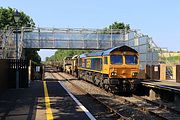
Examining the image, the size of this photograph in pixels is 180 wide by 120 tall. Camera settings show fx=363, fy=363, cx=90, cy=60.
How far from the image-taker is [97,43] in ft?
148

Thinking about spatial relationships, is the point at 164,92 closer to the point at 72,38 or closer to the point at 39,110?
the point at 39,110

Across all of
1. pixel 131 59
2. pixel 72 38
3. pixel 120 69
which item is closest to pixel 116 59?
pixel 120 69

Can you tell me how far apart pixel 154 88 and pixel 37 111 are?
9860 millimetres

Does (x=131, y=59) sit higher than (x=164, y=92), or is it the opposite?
(x=131, y=59)

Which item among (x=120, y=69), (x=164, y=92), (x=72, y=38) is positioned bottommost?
(x=164, y=92)

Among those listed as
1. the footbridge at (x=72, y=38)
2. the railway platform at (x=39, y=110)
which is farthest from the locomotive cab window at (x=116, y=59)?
the footbridge at (x=72, y=38)

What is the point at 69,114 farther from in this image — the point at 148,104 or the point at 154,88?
the point at 154,88

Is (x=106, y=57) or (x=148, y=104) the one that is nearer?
(x=148, y=104)

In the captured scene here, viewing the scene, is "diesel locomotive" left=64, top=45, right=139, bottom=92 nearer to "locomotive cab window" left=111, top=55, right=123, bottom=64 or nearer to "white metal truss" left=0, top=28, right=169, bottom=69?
"locomotive cab window" left=111, top=55, right=123, bottom=64

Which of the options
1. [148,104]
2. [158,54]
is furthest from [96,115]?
[158,54]

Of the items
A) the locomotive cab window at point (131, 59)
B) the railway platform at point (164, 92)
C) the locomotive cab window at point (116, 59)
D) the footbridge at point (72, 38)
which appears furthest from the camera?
the footbridge at point (72, 38)

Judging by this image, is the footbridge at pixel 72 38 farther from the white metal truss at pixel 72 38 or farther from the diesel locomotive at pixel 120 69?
the diesel locomotive at pixel 120 69

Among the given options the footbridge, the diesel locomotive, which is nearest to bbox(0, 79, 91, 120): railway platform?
the diesel locomotive

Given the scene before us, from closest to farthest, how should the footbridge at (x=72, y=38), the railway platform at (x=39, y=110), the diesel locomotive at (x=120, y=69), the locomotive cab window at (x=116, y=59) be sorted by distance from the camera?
1. the railway platform at (x=39, y=110)
2. the diesel locomotive at (x=120, y=69)
3. the locomotive cab window at (x=116, y=59)
4. the footbridge at (x=72, y=38)
